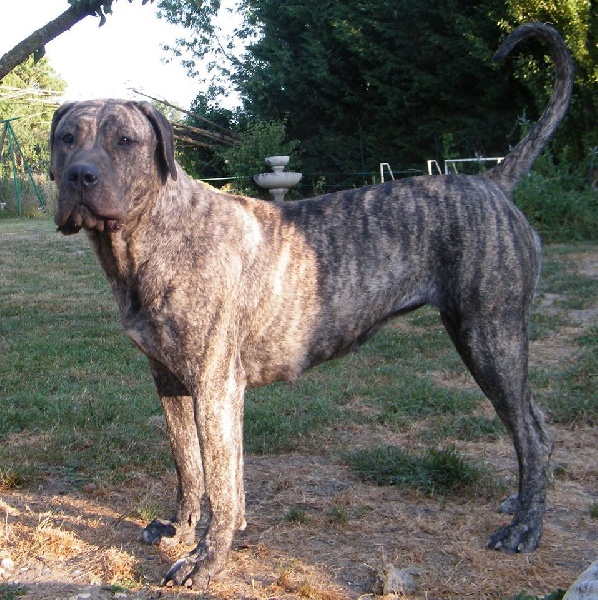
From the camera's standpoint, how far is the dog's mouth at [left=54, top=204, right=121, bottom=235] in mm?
2842

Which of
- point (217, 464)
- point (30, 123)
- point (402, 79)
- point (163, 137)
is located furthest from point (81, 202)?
point (30, 123)

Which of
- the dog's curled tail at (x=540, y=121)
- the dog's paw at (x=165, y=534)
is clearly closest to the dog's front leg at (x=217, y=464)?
the dog's paw at (x=165, y=534)

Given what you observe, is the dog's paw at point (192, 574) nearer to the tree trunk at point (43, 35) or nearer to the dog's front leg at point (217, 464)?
the dog's front leg at point (217, 464)

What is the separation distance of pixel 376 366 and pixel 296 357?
8.72ft

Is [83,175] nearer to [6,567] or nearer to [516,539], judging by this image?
[6,567]

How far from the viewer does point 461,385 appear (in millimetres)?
5512

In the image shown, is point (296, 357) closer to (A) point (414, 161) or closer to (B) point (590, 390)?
(B) point (590, 390)

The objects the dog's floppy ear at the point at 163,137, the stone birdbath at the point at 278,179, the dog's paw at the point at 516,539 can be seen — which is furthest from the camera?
the stone birdbath at the point at 278,179

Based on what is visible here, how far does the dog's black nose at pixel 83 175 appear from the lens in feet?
9.14

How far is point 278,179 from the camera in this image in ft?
53.0

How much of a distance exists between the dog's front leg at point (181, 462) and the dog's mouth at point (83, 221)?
0.70 meters

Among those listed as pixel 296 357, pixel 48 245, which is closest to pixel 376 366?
pixel 296 357

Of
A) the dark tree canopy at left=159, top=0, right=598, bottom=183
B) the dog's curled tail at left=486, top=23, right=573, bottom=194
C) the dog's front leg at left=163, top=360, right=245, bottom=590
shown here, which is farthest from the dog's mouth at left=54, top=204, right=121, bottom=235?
the dark tree canopy at left=159, top=0, right=598, bottom=183

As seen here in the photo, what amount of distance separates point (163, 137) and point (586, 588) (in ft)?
7.13
